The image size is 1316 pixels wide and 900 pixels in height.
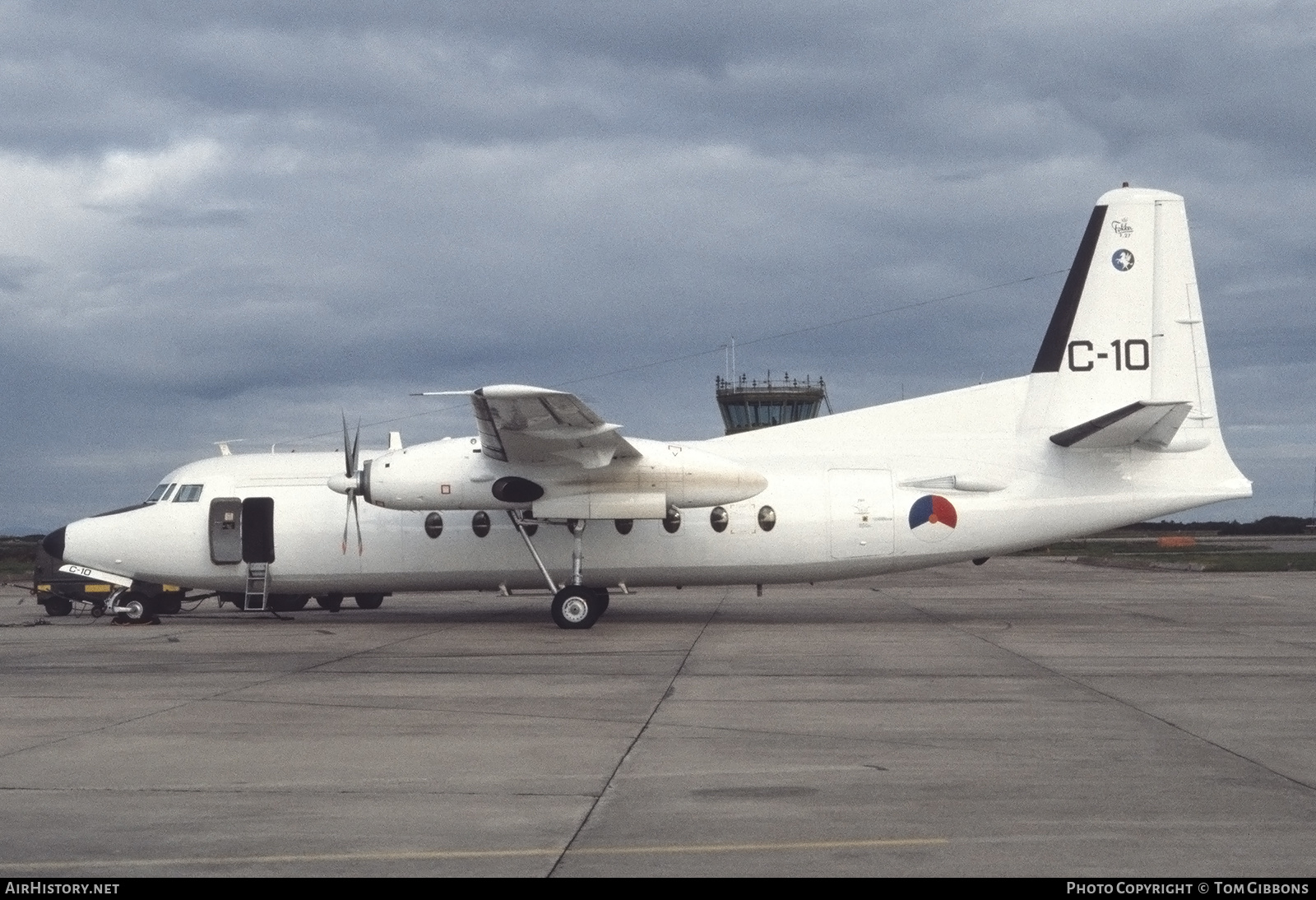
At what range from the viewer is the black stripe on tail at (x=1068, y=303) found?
21156mm

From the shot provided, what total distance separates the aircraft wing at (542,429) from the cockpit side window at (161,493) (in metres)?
7.17

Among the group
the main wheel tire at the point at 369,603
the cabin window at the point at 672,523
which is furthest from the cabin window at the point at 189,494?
the cabin window at the point at 672,523

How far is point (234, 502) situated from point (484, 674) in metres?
10.1

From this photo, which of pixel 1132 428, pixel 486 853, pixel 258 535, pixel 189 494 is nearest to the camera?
pixel 486 853

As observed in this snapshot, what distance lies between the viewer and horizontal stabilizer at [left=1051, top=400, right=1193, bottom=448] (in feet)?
63.7

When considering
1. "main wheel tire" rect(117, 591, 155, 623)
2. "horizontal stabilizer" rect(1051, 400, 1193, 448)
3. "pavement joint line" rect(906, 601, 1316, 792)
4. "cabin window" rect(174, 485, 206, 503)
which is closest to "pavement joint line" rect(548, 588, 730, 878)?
"pavement joint line" rect(906, 601, 1316, 792)

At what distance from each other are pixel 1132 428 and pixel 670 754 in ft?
43.0

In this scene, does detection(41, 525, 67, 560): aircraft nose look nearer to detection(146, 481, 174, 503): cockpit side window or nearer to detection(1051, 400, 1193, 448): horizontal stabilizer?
detection(146, 481, 174, 503): cockpit side window

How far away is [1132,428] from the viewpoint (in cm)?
1994

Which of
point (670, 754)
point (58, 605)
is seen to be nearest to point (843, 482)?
point (670, 754)

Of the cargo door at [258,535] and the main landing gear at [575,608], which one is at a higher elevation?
the cargo door at [258,535]

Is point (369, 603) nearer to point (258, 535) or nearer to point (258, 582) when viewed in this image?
point (258, 582)

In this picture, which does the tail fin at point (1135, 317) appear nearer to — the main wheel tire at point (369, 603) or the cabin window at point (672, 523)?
the cabin window at point (672, 523)

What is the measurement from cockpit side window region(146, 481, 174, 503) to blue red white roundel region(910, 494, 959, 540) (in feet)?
44.7
